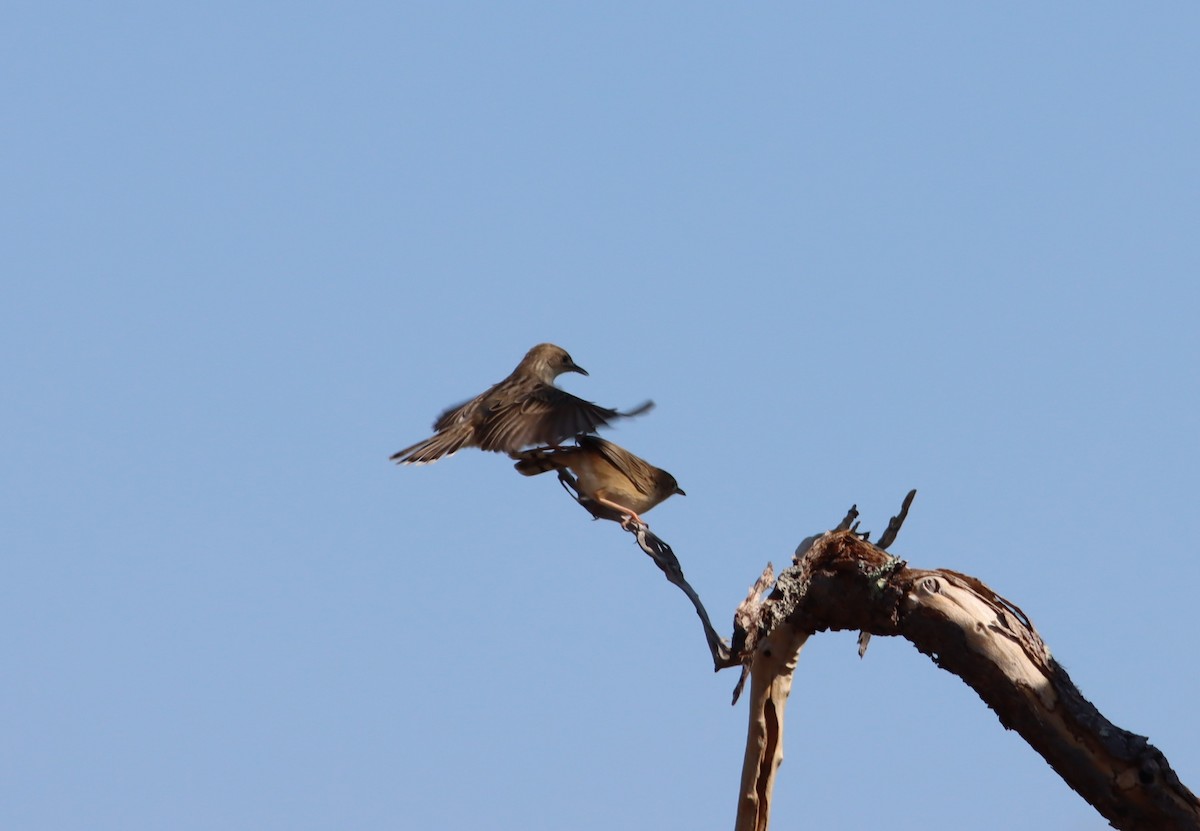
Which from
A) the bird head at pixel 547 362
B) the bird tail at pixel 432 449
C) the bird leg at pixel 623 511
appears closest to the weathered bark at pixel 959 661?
the bird leg at pixel 623 511

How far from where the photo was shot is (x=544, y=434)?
25.7ft

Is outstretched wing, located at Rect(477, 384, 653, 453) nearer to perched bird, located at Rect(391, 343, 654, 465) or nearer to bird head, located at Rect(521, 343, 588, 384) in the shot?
perched bird, located at Rect(391, 343, 654, 465)

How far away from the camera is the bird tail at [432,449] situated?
823cm

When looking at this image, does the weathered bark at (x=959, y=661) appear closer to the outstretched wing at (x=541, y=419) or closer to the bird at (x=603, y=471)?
the bird at (x=603, y=471)

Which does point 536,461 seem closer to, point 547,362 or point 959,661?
point 547,362

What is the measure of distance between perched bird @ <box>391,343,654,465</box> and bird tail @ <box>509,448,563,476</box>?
5.3 inches

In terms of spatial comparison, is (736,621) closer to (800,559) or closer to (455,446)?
(800,559)

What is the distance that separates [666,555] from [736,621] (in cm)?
72

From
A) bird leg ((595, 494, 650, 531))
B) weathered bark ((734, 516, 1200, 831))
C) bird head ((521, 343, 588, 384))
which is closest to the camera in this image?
weathered bark ((734, 516, 1200, 831))

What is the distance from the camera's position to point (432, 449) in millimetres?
8289

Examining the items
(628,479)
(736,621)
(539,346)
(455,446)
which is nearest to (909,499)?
(736,621)

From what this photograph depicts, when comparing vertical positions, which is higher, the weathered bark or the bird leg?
the bird leg

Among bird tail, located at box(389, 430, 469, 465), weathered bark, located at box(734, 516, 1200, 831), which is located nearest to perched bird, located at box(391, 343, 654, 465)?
bird tail, located at box(389, 430, 469, 465)

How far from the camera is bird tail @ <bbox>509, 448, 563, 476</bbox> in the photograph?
26.5ft
